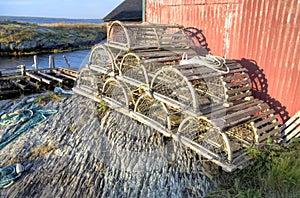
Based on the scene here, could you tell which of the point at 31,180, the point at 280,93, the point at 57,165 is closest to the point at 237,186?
the point at 280,93

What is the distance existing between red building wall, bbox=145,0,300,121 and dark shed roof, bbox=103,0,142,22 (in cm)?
582

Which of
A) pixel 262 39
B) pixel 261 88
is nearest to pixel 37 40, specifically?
pixel 262 39

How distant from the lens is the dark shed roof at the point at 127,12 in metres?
11.7

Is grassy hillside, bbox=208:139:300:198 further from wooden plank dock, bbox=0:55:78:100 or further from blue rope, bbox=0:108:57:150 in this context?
wooden plank dock, bbox=0:55:78:100

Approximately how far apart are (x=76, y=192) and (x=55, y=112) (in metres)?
3.12

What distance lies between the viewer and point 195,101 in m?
3.95

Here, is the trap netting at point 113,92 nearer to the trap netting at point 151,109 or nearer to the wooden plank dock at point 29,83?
the trap netting at point 151,109

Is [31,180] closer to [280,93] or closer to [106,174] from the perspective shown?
[106,174]

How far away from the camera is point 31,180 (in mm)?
4547

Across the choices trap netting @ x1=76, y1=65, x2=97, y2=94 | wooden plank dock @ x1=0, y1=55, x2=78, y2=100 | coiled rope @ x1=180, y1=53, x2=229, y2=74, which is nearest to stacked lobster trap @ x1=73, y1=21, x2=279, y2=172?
coiled rope @ x1=180, y1=53, x2=229, y2=74

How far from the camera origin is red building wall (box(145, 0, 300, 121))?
4.57 m

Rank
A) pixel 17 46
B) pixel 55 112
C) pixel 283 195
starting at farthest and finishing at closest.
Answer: pixel 17 46 < pixel 55 112 < pixel 283 195

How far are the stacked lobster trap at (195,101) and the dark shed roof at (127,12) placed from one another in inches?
234

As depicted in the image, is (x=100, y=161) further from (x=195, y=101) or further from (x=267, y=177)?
(x=267, y=177)
